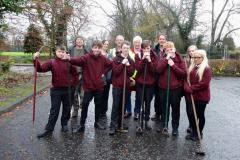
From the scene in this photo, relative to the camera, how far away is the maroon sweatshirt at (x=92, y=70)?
8.11 metres

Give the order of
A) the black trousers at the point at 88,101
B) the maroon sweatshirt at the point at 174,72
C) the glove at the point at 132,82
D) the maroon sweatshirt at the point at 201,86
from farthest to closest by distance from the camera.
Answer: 1. the glove at the point at 132,82
2. the black trousers at the point at 88,101
3. the maroon sweatshirt at the point at 174,72
4. the maroon sweatshirt at the point at 201,86

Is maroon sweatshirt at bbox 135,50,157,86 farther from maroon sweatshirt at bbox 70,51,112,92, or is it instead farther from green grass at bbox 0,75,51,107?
green grass at bbox 0,75,51,107

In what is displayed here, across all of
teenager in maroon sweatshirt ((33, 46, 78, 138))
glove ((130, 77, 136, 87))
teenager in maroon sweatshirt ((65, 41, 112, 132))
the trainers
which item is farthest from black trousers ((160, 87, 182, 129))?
the trainers

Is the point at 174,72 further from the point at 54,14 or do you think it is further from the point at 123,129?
the point at 54,14

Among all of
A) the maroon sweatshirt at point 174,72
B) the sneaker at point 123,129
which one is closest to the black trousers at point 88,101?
the sneaker at point 123,129

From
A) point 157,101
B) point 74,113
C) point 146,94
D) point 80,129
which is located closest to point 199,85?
point 146,94

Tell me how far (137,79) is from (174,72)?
0.83 meters

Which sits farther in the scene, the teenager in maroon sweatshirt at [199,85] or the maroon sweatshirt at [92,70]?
the maroon sweatshirt at [92,70]

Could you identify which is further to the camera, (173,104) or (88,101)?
(88,101)

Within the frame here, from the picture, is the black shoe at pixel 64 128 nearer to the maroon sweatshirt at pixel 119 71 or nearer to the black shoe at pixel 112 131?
the black shoe at pixel 112 131

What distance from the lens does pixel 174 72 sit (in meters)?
7.95

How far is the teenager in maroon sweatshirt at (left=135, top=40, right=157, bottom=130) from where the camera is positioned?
8.07 meters

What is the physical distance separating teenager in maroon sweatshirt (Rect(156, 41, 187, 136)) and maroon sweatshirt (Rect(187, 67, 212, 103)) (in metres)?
0.24

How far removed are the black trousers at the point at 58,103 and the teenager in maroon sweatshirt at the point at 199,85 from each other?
2.33m
